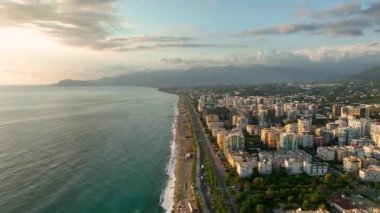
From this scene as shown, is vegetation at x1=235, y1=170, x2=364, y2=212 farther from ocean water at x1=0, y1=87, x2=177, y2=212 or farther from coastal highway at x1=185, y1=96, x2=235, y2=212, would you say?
ocean water at x1=0, y1=87, x2=177, y2=212

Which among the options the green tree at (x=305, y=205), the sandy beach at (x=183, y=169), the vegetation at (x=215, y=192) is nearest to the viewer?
the green tree at (x=305, y=205)

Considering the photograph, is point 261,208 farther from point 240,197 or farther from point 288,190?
point 288,190

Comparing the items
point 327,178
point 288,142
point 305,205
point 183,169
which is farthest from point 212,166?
point 305,205

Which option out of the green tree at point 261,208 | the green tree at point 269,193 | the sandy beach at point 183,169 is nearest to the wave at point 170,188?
the sandy beach at point 183,169

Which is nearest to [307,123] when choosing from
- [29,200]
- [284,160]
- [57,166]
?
[284,160]

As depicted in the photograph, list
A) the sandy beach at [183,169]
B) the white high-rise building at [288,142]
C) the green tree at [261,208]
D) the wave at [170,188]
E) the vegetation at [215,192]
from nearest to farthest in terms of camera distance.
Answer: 1. the green tree at [261,208]
2. the vegetation at [215,192]
3. the wave at [170,188]
4. the sandy beach at [183,169]
5. the white high-rise building at [288,142]

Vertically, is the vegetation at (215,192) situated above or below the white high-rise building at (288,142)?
below

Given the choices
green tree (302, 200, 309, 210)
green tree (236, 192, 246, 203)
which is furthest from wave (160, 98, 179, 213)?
green tree (302, 200, 309, 210)

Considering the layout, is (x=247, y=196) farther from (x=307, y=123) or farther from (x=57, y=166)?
(x=307, y=123)

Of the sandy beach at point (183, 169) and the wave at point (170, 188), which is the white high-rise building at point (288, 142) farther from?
the wave at point (170, 188)
